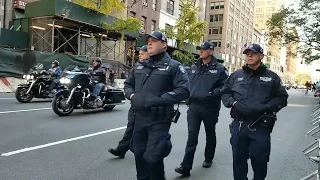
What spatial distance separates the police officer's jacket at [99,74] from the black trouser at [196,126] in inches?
230

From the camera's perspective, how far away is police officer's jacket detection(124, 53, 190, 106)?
11.0 feet

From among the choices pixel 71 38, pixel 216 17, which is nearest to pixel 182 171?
pixel 71 38

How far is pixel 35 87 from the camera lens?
39.4 ft

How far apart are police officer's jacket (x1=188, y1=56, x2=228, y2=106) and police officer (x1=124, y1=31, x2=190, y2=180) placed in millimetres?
1426

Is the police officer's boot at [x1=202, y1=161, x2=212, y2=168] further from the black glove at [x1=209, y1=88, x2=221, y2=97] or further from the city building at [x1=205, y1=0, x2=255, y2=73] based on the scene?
the city building at [x1=205, y1=0, x2=255, y2=73]

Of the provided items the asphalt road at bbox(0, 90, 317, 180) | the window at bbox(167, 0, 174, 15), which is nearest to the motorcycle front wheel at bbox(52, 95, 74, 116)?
the asphalt road at bbox(0, 90, 317, 180)

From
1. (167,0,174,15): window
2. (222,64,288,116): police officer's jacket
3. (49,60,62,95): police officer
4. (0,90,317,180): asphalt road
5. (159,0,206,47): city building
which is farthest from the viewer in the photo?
(167,0,174,15): window

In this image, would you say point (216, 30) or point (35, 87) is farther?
point (216, 30)

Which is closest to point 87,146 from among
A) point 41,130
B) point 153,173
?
point 41,130

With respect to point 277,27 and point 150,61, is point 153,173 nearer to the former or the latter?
point 150,61

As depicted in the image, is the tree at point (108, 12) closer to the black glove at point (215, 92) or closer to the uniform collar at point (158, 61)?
the black glove at point (215, 92)

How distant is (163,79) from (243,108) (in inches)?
39.8

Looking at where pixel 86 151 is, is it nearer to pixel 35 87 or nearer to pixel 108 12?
pixel 35 87

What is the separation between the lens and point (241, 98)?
147 inches
